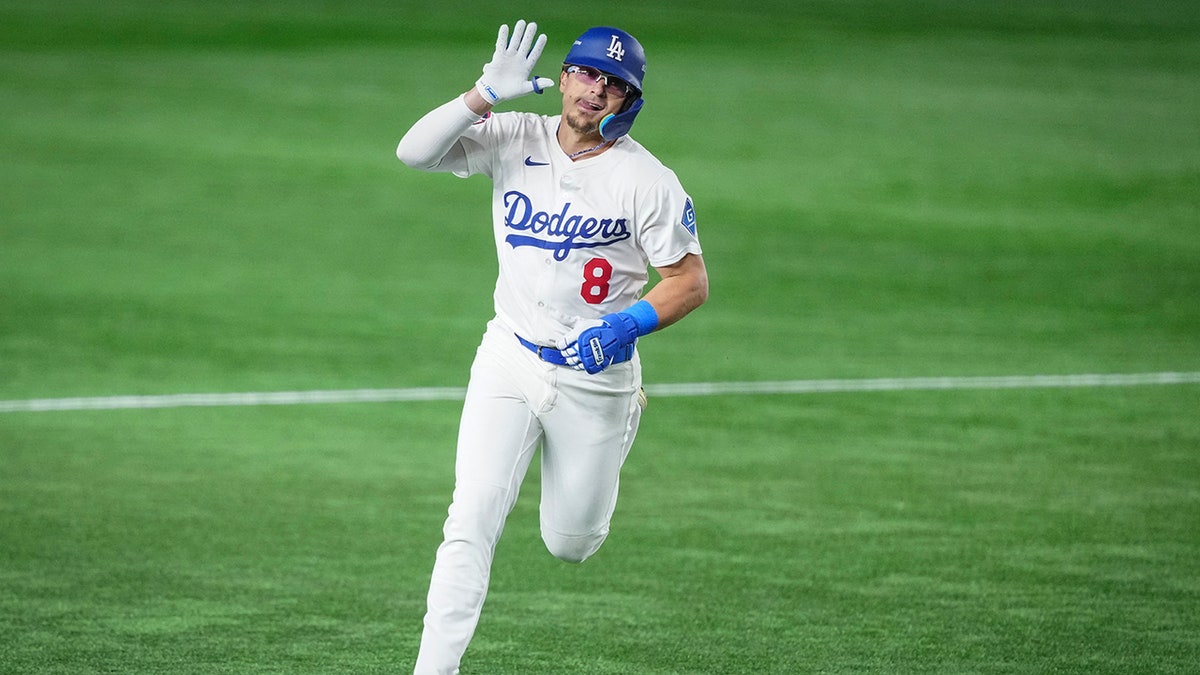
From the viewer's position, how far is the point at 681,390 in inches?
477

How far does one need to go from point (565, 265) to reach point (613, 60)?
72 centimetres

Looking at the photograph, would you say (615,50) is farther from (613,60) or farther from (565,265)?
(565,265)

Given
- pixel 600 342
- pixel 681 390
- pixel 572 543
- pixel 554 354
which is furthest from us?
pixel 681 390

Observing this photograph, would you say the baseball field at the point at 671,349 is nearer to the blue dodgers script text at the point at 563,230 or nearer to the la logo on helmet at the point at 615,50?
the blue dodgers script text at the point at 563,230

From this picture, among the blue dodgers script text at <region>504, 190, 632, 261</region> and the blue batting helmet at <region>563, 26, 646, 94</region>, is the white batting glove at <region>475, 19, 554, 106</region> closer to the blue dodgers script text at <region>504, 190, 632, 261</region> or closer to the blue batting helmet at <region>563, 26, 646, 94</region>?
the blue batting helmet at <region>563, 26, 646, 94</region>

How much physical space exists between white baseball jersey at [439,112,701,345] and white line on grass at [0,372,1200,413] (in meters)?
5.57

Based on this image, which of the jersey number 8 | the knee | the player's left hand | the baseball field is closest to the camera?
the player's left hand

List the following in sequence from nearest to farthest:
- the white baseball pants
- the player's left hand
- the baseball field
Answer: the white baseball pants
the player's left hand
the baseball field

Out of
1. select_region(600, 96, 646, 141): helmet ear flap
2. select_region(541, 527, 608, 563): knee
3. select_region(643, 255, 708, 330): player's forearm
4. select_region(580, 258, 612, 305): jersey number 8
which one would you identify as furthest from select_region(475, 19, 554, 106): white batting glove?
select_region(541, 527, 608, 563): knee

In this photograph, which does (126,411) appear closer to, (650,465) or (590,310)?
(650,465)

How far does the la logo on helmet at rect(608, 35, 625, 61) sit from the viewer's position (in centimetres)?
616

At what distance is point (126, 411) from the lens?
1124cm

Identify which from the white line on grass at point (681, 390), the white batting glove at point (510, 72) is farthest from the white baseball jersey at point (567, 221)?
the white line on grass at point (681, 390)

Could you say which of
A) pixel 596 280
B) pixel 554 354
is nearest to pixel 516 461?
pixel 554 354
